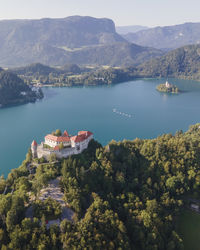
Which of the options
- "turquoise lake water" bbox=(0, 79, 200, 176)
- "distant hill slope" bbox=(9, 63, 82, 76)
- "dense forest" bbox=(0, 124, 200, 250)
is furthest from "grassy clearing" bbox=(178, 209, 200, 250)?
"distant hill slope" bbox=(9, 63, 82, 76)

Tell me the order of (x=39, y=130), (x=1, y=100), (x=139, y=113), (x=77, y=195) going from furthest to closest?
1. (x=1, y=100)
2. (x=139, y=113)
3. (x=39, y=130)
4. (x=77, y=195)

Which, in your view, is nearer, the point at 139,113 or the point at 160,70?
the point at 139,113

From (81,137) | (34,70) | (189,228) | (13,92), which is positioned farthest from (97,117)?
(34,70)

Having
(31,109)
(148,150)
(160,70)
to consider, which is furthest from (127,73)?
(148,150)

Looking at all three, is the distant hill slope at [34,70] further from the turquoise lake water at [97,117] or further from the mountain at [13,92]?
the turquoise lake water at [97,117]

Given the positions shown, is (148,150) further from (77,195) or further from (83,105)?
(83,105)

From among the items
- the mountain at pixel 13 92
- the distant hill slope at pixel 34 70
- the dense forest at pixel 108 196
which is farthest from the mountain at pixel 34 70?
the dense forest at pixel 108 196
